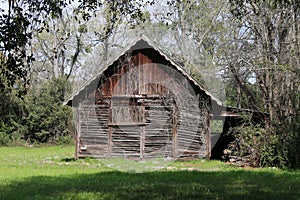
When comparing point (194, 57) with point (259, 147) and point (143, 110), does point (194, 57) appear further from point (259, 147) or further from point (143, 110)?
point (259, 147)

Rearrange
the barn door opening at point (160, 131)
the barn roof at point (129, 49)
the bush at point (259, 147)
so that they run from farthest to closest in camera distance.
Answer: the barn door opening at point (160, 131), the barn roof at point (129, 49), the bush at point (259, 147)

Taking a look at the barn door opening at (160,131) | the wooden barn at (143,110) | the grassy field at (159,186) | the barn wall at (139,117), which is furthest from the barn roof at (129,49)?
the grassy field at (159,186)

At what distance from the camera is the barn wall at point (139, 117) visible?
21.7 m

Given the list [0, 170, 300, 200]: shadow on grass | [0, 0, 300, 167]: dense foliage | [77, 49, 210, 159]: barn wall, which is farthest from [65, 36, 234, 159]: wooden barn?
[0, 170, 300, 200]: shadow on grass

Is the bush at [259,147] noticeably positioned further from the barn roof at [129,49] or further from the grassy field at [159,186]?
the barn roof at [129,49]

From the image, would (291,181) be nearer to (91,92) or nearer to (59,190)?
(59,190)

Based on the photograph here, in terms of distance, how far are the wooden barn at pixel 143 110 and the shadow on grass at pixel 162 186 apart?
7677 mm

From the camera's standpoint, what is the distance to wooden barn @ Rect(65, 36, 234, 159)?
21.7m

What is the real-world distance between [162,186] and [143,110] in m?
11.2

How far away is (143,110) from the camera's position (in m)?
21.9

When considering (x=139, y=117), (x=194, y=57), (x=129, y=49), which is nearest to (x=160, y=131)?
(x=139, y=117)

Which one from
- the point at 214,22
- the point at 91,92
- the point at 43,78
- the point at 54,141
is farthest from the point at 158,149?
the point at 43,78

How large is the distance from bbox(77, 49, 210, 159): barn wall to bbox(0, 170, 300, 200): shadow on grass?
25.2 feet

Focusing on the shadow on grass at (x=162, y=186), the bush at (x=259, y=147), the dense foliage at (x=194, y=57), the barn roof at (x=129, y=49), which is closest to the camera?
the dense foliage at (x=194, y=57)
